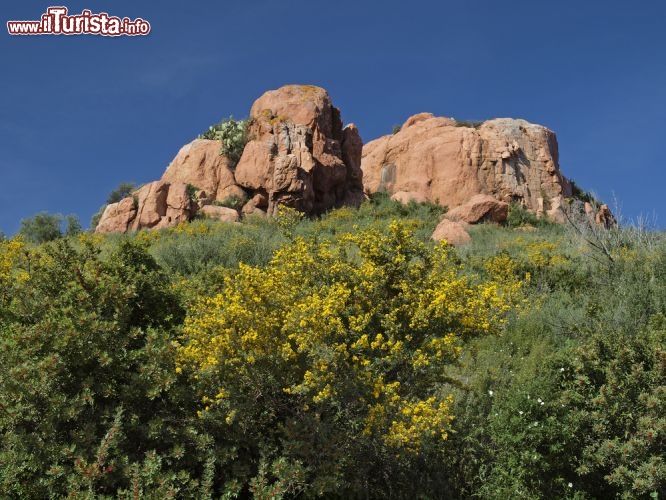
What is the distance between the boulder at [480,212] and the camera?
113ft

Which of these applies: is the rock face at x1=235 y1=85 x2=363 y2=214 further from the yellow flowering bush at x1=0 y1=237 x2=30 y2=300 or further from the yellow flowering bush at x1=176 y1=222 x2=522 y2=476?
the yellow flowering bush at x1=176 y1=222 x2=522 y2=476

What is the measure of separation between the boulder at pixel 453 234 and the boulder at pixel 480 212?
16.5ft

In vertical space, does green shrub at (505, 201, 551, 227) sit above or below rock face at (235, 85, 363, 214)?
below

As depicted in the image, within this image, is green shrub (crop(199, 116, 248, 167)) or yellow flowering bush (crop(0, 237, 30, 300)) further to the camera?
green shrub (crop(199, 116, 248, 167))

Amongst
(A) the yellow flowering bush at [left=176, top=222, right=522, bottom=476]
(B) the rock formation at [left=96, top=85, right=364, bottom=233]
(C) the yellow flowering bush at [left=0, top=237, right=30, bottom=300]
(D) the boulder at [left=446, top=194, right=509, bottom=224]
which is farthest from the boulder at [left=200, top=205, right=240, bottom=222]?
(A) the yellow flowering bush at [left=176, top=222, right=522, bottom=476]

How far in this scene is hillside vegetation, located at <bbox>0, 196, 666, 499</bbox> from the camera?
732 cm

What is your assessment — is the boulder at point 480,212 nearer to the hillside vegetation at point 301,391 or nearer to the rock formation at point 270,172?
the rock formation at point 270,172

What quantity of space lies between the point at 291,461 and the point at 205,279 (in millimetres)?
4443

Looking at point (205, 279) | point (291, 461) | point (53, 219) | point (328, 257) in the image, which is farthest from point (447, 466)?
point (53, 219)

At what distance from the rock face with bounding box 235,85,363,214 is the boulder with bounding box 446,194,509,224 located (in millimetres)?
5928

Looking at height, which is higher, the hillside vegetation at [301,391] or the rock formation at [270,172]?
the rock formation at [270,172]

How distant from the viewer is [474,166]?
40562 mm

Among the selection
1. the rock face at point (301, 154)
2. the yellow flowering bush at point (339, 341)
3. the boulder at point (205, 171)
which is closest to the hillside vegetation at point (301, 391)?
the yellow flowering bush at point (339, 341)

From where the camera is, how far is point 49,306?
8188 mm
